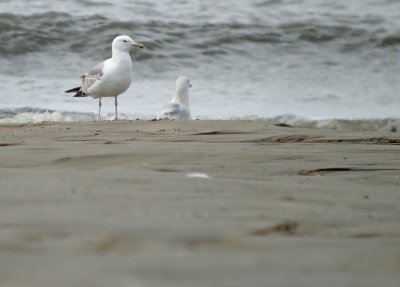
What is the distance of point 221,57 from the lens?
13.2 metres

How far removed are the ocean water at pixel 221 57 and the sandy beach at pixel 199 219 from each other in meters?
5.13

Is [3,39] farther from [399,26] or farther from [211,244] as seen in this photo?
[211,244]

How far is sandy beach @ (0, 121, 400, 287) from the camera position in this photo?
1604 millimetres

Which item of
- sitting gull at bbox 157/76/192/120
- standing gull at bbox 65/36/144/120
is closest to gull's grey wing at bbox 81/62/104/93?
standing gull at bbox 65/36/144/120

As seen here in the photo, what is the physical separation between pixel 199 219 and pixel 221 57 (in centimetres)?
1112

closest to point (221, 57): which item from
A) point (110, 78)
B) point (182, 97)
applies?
point (182, 97)

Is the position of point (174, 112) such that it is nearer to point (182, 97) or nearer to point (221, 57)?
point (182, 97)

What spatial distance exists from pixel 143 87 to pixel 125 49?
234 cm

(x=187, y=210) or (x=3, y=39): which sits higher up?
(x=3, y=39)

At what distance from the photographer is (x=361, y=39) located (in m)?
14.1

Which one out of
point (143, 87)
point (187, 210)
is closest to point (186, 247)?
point (187, 210)

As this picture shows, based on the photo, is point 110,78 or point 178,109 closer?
point 178,109

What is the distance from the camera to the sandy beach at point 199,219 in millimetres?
1604

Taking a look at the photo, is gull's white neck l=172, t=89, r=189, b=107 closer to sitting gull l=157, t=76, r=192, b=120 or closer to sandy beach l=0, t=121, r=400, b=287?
sitting gull l=157, t=76, r=192, b=120
